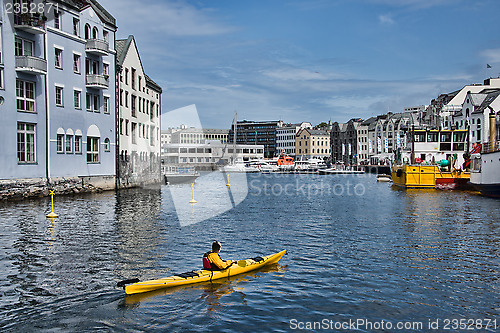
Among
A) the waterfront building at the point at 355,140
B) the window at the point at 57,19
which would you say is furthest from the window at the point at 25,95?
the waterfront building at the point at 355,140

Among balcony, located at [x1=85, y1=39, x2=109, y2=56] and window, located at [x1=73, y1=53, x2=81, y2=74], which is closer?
window, located at [x1=73, y1=53, x2=81, y2=74]

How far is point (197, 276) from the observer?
53.8 feet

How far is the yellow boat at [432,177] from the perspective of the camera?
65.1m

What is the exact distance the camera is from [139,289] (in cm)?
1509

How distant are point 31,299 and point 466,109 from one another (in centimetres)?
10110

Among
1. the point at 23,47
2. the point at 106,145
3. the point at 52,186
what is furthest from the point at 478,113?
the point at 23,47

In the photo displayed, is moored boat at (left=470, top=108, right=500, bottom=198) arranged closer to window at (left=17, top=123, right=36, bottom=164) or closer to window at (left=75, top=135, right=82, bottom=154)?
window at (left=75, top=135, right=82, bottom=154)

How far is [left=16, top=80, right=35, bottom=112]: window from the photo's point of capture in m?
41.1

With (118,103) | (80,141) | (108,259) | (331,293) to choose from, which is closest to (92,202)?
(80,141)

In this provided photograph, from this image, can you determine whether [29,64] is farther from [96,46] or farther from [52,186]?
[52,186]

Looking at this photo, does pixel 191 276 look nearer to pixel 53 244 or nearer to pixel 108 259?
pixel 108 259

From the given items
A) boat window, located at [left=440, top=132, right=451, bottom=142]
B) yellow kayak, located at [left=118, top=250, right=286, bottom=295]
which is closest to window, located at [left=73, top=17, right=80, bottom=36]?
yellow kayak, located at [left=118, top=250, right=286, bottom=295]

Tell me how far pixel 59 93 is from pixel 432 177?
49.8 metres

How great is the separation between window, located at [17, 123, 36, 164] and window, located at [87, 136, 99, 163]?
868 centimetres
